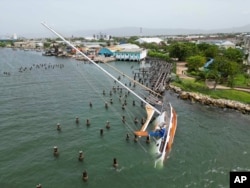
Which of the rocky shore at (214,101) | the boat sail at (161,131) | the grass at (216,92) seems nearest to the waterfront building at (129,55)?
the grass at (216,92)

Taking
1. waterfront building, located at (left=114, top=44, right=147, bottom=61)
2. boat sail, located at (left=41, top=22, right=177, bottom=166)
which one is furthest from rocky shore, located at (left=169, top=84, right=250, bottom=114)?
waterfront building, located at (left=114, top=44, right=147, bottom=61)

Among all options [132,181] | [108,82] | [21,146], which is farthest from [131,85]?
[132,181]

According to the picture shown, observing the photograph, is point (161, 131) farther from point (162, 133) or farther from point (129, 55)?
point (129, 55)

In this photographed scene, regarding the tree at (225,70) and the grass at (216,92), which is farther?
the tree at (225,70)

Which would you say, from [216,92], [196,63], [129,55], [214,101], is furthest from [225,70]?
[129,55]

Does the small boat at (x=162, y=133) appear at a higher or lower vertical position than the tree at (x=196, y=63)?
lower

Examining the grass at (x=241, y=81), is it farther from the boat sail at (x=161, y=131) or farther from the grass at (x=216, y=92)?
the boat sail at (x=161, y=131)

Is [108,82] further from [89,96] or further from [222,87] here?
[222,87]
